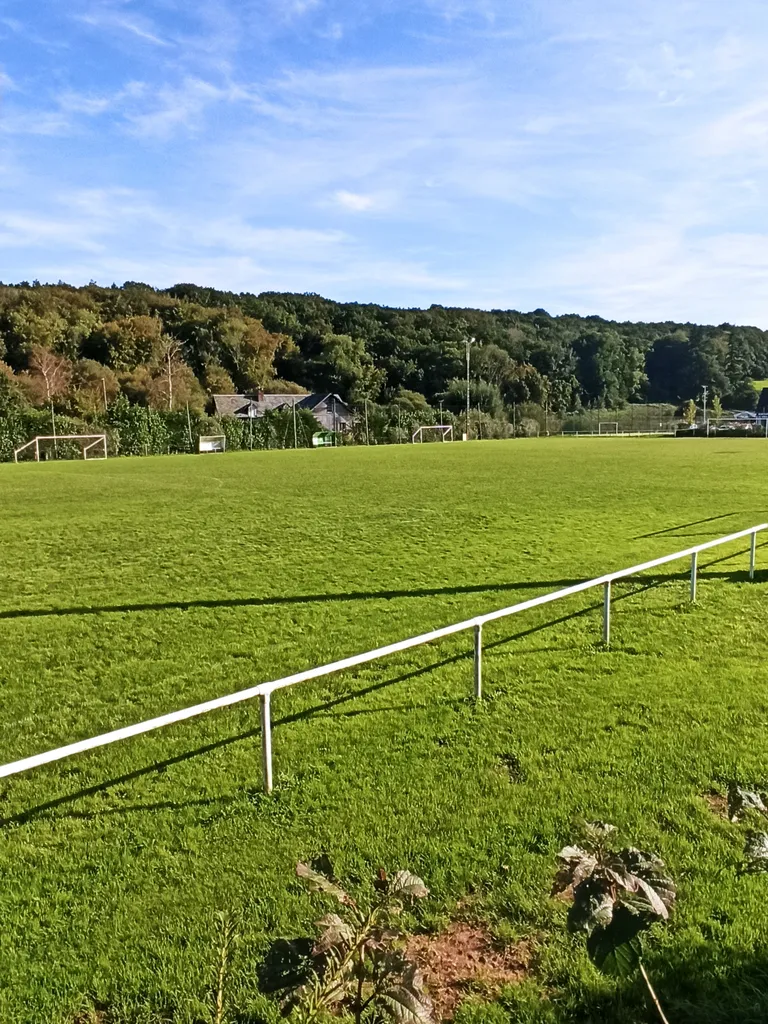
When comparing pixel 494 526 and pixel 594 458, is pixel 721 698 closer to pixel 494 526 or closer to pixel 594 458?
pixel 494 526

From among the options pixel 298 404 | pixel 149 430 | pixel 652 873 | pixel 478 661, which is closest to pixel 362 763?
pixel 478 661

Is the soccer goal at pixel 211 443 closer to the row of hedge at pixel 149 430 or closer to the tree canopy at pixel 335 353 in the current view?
the row of hedge at pixel 149 430

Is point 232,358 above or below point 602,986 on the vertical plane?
above

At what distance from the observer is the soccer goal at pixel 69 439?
39688 mm

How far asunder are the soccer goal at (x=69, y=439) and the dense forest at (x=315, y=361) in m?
0.96

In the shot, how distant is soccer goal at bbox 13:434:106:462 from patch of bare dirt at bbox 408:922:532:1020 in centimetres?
4098

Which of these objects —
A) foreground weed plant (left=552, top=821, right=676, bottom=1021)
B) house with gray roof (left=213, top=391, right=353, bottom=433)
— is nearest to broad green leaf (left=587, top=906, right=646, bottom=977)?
foreground weed plant (left=552, top=821, right=676, bottom=1021)

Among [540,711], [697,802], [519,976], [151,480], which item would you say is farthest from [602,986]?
[151,480]

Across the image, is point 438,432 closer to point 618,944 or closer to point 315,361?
point 315,361

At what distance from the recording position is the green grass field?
2.77 meters

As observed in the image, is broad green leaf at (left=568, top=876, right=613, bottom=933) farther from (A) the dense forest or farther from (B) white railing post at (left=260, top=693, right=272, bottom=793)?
(A) the dense forest

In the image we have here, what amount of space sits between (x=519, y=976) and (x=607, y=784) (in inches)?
62.9

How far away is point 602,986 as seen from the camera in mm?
2609

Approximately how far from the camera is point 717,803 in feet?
12.7
